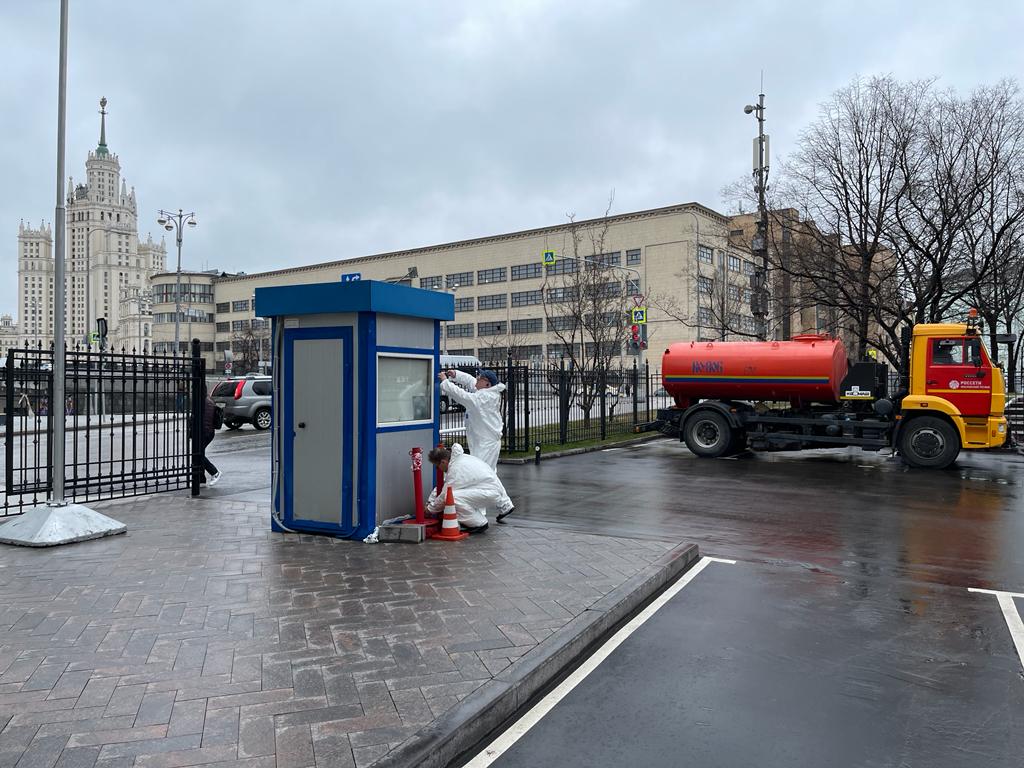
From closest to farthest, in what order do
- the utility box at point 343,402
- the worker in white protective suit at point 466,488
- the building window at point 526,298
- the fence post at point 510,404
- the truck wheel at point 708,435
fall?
1. the utility box at point 343,402
2. the worker in white protective suit at point 466,488
3. the fence post at point 510,404
4. the truck wheel at point 708,435
5. the building window at point 526,298

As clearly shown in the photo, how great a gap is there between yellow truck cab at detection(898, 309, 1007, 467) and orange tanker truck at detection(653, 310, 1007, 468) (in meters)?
0.02

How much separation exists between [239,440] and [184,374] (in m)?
11.1

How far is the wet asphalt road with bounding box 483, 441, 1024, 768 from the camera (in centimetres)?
371

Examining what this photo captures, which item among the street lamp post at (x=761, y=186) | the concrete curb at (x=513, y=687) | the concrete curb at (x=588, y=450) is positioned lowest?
the concrete curb at (x=513, y=687)

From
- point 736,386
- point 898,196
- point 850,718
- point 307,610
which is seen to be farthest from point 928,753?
point 898,196

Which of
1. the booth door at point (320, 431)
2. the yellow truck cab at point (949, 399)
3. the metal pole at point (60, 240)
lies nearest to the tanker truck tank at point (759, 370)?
the yellow truck cab at point (949, 399)

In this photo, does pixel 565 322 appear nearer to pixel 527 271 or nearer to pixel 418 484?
pixel 418 484

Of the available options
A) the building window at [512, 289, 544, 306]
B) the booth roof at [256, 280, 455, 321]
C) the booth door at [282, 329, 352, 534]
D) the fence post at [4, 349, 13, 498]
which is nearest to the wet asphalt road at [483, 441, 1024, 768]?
the booth door at [282, 329, 352, 534]

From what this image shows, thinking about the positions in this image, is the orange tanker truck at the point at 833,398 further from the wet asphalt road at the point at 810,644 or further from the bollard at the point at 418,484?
the bollard at the point at 418,484

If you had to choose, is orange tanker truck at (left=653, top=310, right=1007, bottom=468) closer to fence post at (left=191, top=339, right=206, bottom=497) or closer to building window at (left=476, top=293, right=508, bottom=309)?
fence post at (left=191, top=339, right=206, bottom=497)

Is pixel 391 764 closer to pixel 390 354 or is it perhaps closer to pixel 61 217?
pixel 390 354

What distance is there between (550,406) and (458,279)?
6515 cm

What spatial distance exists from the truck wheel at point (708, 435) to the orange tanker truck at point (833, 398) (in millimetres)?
23

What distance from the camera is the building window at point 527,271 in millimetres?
75231
